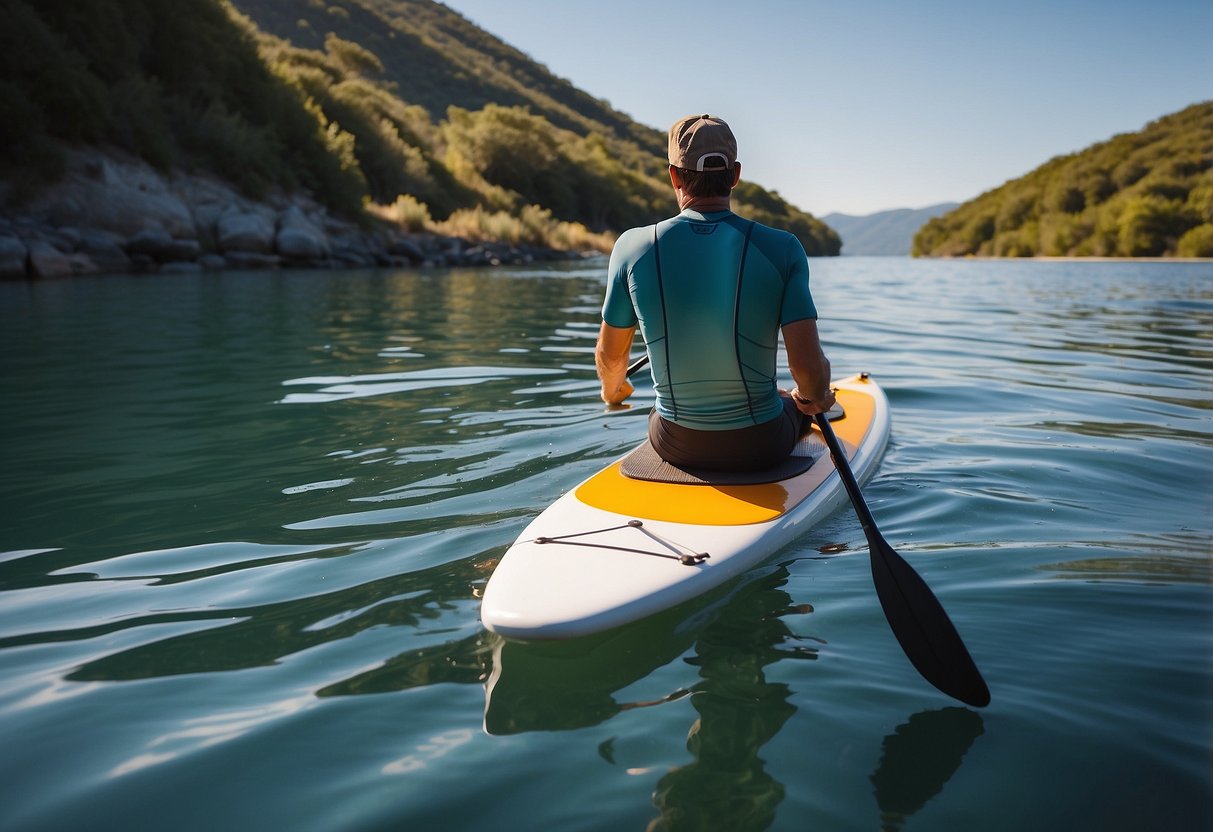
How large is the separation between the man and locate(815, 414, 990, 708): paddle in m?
0.78

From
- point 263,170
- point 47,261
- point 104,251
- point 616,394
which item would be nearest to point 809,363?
point 616,394

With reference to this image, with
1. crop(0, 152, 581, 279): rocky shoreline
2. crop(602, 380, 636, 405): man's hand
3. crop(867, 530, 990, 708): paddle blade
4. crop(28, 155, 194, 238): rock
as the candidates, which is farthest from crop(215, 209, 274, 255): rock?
crop(867, 530, 990, 708): paddle blade

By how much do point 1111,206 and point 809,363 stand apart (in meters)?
66.2

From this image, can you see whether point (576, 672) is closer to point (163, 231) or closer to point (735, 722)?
point (735, 722)

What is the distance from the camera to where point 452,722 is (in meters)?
2.32

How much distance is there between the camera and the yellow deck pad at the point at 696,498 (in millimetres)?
3420

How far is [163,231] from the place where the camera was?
21422mm

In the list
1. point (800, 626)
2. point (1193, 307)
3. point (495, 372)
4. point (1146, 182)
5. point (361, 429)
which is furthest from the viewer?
point (1146, 182)

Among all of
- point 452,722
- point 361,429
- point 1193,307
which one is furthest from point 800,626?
point 1193,307

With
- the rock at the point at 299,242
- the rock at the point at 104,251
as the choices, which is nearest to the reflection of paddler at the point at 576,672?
the rock at the point at 104,251

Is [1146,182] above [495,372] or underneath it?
above

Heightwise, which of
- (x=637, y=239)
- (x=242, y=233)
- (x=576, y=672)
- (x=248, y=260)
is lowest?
(x=576, y=672)

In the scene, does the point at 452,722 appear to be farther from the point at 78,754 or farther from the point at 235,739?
the point at 78,754

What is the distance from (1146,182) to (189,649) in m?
69.2
